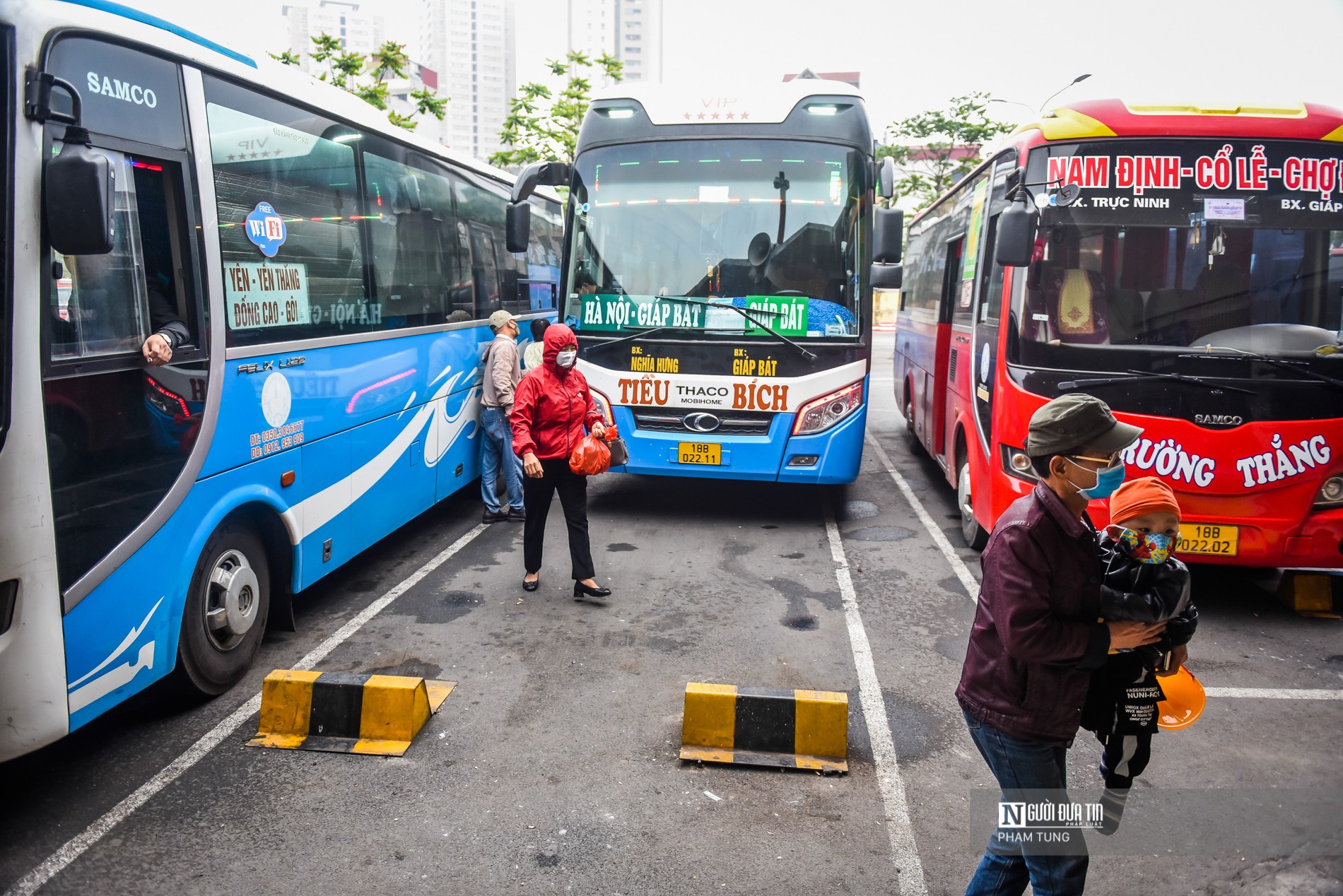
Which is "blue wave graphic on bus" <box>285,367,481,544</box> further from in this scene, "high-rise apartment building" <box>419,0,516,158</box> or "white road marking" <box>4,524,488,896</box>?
"high-rise apartment building" <box>419,0,516,158</box>

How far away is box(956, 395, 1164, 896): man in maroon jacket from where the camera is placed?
2.54 metres

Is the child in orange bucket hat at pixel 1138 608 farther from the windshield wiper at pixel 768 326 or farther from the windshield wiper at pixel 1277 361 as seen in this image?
the windshield wiper at pixel 768 326

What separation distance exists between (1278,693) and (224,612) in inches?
222

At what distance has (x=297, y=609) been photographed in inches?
253

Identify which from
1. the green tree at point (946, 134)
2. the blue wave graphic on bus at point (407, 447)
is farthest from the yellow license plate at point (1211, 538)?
the green tree at point (946, 134)

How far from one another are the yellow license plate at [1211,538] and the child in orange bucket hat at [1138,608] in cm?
365

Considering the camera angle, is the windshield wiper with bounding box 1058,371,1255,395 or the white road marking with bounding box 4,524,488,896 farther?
the windshield wiper with bounding box 1058,371,1255,395

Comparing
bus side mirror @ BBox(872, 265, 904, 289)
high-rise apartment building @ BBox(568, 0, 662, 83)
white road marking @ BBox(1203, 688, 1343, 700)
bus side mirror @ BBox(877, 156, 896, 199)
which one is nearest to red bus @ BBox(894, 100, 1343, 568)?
white road marking @ BBox(1203, 688, 1343, 700)

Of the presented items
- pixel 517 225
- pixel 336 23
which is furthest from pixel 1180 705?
pixel 336 23

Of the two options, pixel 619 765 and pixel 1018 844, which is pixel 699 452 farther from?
pixel 1018 844

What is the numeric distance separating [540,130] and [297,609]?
1775 centimetres

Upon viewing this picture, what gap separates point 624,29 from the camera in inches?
5709

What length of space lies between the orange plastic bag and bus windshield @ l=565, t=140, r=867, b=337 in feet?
7.13

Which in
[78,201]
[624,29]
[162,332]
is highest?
[624,29]
